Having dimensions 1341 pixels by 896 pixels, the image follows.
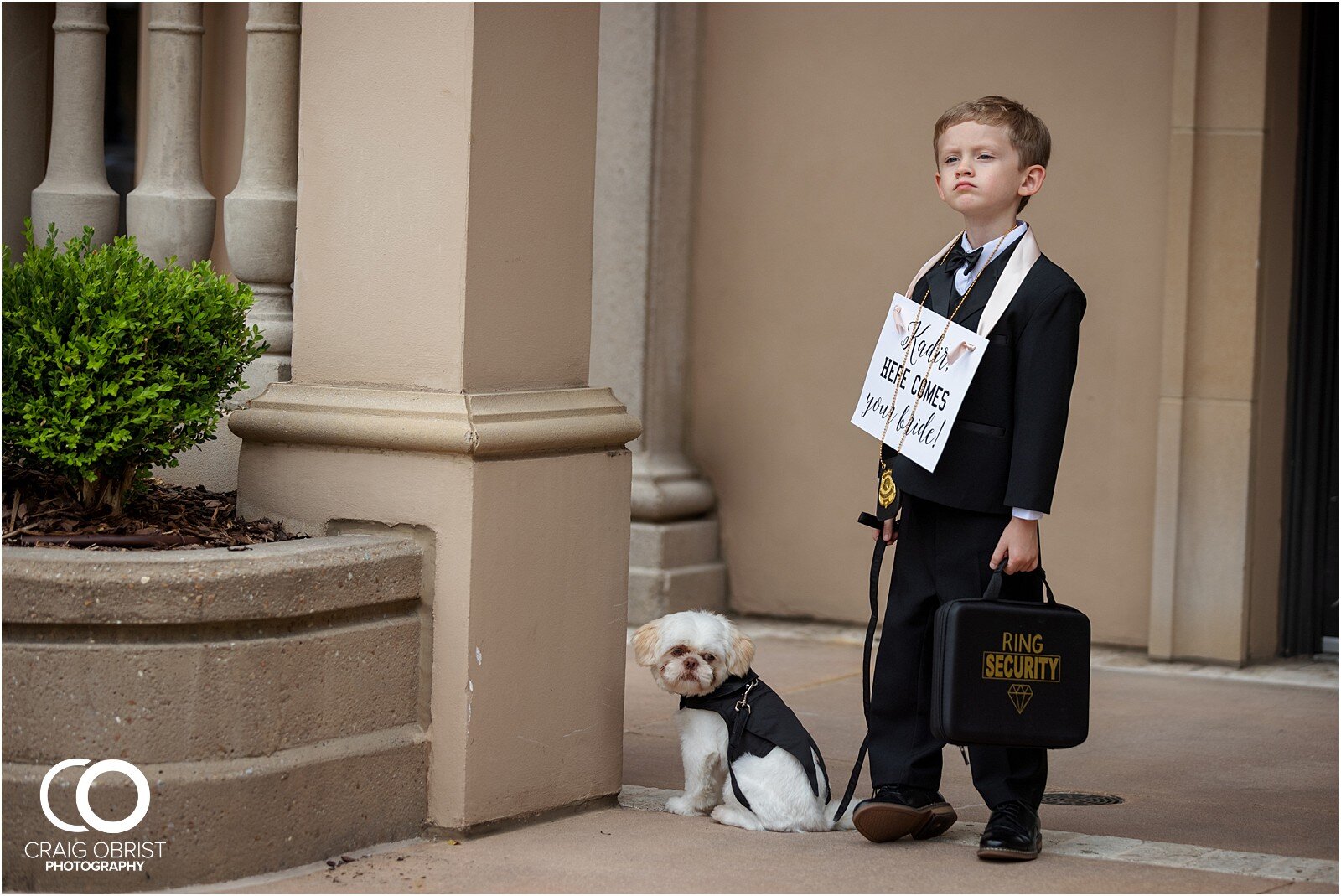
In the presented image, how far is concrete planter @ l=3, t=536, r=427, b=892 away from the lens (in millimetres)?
3939

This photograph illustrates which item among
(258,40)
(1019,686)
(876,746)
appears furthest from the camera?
(258,40)

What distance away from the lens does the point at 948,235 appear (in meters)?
7.73

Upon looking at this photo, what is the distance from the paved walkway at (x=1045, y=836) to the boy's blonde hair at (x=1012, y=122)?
1659 millimetres

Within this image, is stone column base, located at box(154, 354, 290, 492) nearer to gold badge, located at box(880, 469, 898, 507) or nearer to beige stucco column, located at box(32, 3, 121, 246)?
beige stucco column, located at box(32, 3, 121, 246)

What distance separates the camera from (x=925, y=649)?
15.2 feet

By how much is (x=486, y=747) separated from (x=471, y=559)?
488 millimetres

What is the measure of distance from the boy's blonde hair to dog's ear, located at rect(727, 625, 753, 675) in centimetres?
134

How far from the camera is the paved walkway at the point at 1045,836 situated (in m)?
4.16

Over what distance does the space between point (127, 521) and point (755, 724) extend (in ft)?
5.49

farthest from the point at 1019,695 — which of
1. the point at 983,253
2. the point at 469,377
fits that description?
the point at 469,377

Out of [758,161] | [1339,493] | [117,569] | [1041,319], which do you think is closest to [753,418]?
[758,161]

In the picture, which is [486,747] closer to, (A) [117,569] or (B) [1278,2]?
(A) [117,569]

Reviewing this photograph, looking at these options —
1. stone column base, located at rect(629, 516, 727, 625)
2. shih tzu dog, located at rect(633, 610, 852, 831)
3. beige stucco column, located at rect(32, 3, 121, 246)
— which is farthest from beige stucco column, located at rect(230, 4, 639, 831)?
stone column base, located at rect(629, 516, 727, 625)

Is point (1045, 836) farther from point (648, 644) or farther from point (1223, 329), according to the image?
point (1223, 329)
